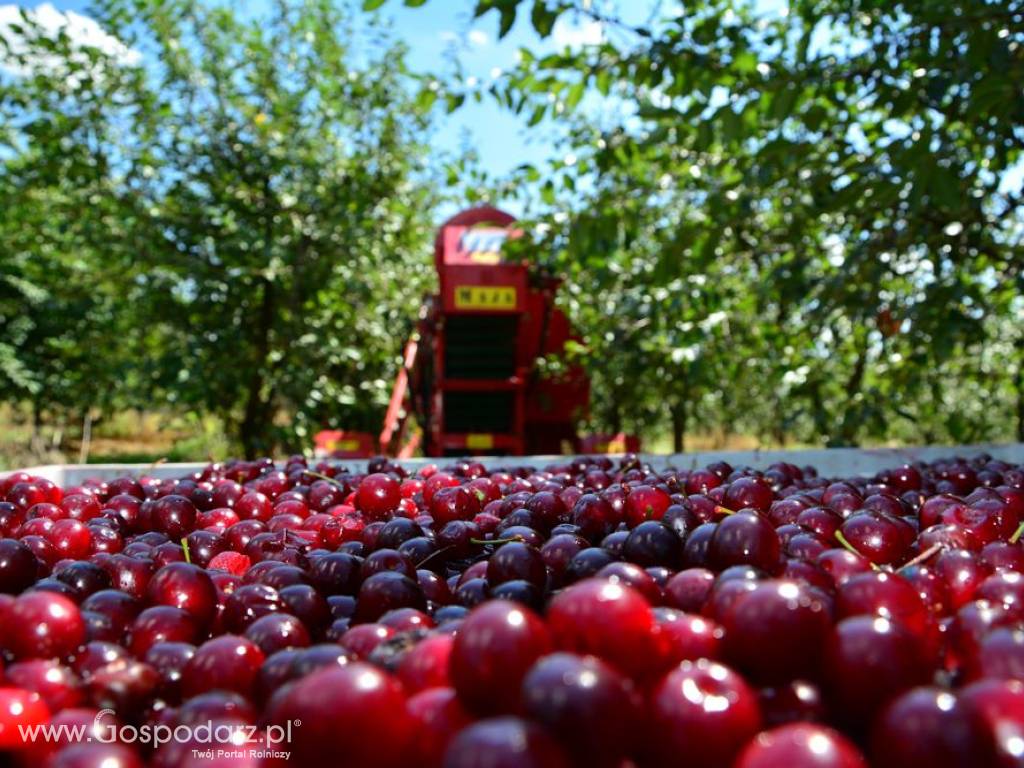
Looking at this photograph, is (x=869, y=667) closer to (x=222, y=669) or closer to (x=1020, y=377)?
(x=222, y=669)

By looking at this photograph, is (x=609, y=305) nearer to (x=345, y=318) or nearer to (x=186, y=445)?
(x=345, y=318)

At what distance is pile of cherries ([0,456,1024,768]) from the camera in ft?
1.85

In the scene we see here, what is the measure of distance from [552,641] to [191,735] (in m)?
0.30

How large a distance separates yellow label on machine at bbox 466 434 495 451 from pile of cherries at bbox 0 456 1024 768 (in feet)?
13.0

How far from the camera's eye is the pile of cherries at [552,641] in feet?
1.85

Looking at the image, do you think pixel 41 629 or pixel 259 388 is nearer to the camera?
pixel 41 629

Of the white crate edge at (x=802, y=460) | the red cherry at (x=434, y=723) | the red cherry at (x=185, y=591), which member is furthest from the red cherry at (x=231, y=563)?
the white crate edge at (x=802, y=460)

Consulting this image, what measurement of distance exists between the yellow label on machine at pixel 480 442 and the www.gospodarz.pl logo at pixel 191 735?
4.69 m

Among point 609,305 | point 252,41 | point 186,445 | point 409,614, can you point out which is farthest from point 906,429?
point 409,614

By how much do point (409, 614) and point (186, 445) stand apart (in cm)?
1153

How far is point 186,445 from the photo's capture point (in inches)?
453

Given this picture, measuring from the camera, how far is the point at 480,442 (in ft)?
17.9

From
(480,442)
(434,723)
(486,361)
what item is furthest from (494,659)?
(486,361)

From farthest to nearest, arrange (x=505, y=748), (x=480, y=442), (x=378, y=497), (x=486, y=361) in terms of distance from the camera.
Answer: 1. (x=486, y=361)
2. (x=480, y=442)
3. (x=378, y=497)
4. (x=505, y=748)
